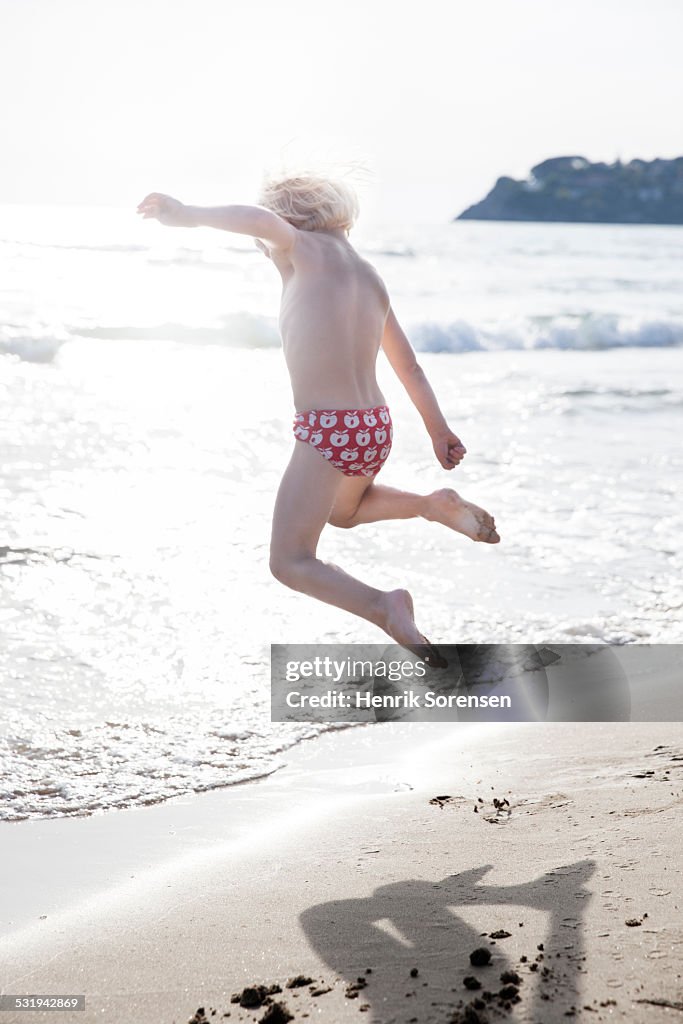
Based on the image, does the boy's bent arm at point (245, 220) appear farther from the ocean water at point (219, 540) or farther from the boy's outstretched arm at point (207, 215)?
the ocean water at point (219, 540)

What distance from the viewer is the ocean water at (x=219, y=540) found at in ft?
14.2

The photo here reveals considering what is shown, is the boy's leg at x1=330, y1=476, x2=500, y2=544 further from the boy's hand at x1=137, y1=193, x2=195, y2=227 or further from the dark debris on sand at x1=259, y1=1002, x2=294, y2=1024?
the dark debris on sand at x1=259, y1=1002, x2=294, y2=1024

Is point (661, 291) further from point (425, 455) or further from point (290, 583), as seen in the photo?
point (290, 583)

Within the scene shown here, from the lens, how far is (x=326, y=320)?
10.8 feet

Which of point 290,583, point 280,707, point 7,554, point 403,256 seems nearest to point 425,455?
point 7,554

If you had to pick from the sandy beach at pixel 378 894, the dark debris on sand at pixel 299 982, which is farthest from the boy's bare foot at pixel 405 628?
the dark debris on sand at pixel 299 982

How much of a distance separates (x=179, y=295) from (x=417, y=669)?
18537 mm

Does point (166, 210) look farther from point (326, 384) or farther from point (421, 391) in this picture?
point (421, 391)

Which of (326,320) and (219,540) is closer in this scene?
(326,320)

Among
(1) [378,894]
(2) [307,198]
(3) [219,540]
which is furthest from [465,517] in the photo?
(3) [219,540]

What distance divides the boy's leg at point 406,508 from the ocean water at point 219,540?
3.42 feet

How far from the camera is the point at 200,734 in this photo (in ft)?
14.1

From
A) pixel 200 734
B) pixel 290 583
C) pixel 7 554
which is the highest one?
pixel 290 583

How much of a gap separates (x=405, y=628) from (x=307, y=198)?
128cm
